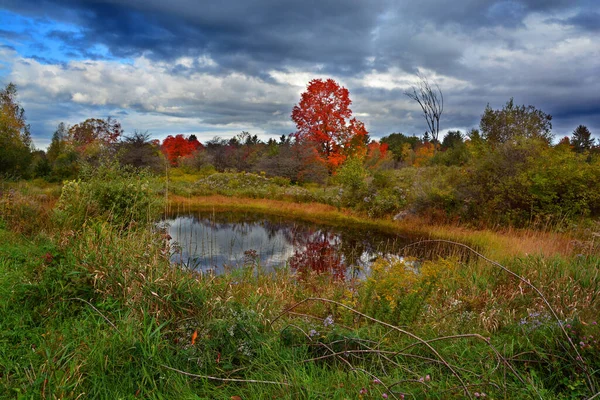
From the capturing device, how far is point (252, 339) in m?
3.22

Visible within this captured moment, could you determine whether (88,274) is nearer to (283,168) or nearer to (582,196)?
(582,196)

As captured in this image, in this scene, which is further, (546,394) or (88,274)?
(88,274)

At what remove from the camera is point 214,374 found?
2.95 meters

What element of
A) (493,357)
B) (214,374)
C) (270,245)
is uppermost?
(493,357)

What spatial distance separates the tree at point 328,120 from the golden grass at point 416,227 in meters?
8.11

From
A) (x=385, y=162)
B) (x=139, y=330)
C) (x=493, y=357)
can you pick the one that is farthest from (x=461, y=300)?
(x=385, y=162)

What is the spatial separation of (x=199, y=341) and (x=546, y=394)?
2602mm

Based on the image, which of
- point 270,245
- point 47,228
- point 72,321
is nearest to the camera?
point 72,321

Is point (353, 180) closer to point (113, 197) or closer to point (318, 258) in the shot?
point (318, 258)

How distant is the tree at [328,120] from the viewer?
27.4 meters

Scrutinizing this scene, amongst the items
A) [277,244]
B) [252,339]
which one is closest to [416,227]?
[277,244]

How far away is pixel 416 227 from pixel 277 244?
610 cm

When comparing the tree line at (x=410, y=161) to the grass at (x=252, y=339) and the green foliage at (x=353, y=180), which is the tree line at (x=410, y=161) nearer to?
the green foliage at (x=353, y=180)

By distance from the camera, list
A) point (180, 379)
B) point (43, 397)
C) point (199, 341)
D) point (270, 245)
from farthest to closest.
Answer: point (270, 245) → point (199, 341) → point (180, 379) → point (43, 397)
